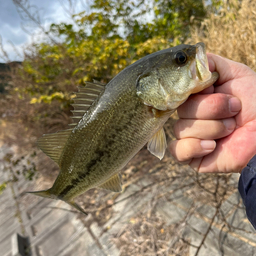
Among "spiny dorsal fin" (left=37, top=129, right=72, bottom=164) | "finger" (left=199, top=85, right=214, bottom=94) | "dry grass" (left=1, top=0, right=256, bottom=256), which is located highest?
"spiny dorsal fin" (left=37, top=129, right=72, bottom=164)

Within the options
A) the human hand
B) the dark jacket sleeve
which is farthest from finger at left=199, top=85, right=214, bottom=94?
the dark jacket sleeve

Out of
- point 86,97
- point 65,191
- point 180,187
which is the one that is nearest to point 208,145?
point 86,97

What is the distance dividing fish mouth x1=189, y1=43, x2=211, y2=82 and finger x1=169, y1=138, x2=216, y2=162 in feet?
1.63

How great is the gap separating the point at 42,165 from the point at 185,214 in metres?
5.12

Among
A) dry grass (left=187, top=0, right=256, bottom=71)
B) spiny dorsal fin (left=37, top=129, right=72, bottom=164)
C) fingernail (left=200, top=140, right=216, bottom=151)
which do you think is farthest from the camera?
dry grass (left=187, top=0, right=256, bottom=71)

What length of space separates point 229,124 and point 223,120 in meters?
0.06

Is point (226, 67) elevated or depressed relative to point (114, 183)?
elevated

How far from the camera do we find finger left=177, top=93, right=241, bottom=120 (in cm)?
136

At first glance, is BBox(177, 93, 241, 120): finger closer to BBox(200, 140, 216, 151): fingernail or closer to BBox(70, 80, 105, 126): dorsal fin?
BBox(200, 140, 216, 151): fingernail

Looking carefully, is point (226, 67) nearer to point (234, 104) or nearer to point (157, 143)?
point (234, 104)

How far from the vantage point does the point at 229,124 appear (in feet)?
4.85

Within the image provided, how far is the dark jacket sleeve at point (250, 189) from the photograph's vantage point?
4.08 ft

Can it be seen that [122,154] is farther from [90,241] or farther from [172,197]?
[90,241]

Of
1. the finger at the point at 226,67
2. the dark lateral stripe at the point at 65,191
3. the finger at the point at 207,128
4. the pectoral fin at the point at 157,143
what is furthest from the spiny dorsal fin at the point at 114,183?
the finger at the point at 226,67
